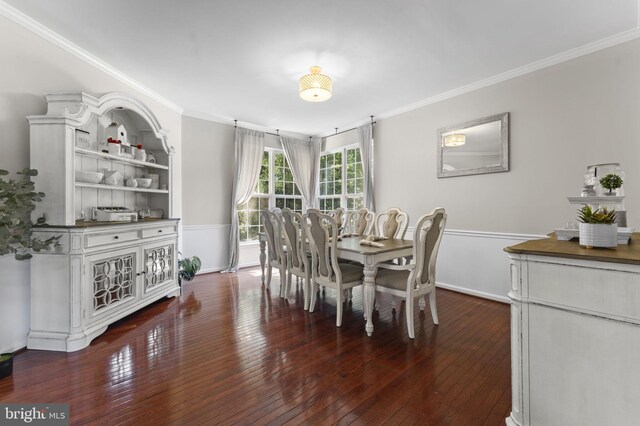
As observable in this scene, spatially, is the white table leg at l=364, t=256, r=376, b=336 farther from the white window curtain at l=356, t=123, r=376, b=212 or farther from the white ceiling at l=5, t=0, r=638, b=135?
the white window curtain at l=356, t=123, r=376, b=212

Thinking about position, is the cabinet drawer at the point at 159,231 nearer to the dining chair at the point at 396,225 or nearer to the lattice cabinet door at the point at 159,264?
the lattice cabinet door at the point at 159,264

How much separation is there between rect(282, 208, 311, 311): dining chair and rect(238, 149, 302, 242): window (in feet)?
7.21

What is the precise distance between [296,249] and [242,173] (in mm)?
2627

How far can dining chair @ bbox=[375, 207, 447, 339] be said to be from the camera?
2.54 m

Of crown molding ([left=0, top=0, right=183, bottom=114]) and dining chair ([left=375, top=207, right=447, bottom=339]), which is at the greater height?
crown molding ([left=0, top=0, right=183, bottom=114])

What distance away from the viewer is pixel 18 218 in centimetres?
223

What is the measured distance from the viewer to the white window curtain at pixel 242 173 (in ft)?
17.4

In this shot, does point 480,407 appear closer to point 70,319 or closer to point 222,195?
point 70,319

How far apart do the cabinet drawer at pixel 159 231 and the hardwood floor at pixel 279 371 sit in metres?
0.91

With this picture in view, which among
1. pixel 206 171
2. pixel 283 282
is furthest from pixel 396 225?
pixel 206 171

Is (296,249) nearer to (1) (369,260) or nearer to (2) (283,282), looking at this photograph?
(2) (283,282)

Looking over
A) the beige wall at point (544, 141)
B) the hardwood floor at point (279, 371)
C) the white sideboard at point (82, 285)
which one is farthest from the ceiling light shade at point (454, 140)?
the white sideboard at point (82, 285)

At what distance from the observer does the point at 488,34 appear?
2682 mm

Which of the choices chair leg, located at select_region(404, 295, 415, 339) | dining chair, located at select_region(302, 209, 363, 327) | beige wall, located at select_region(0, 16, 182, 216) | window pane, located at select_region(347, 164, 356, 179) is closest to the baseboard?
chair leg, located at select_region(404, 295, 415, 339)
